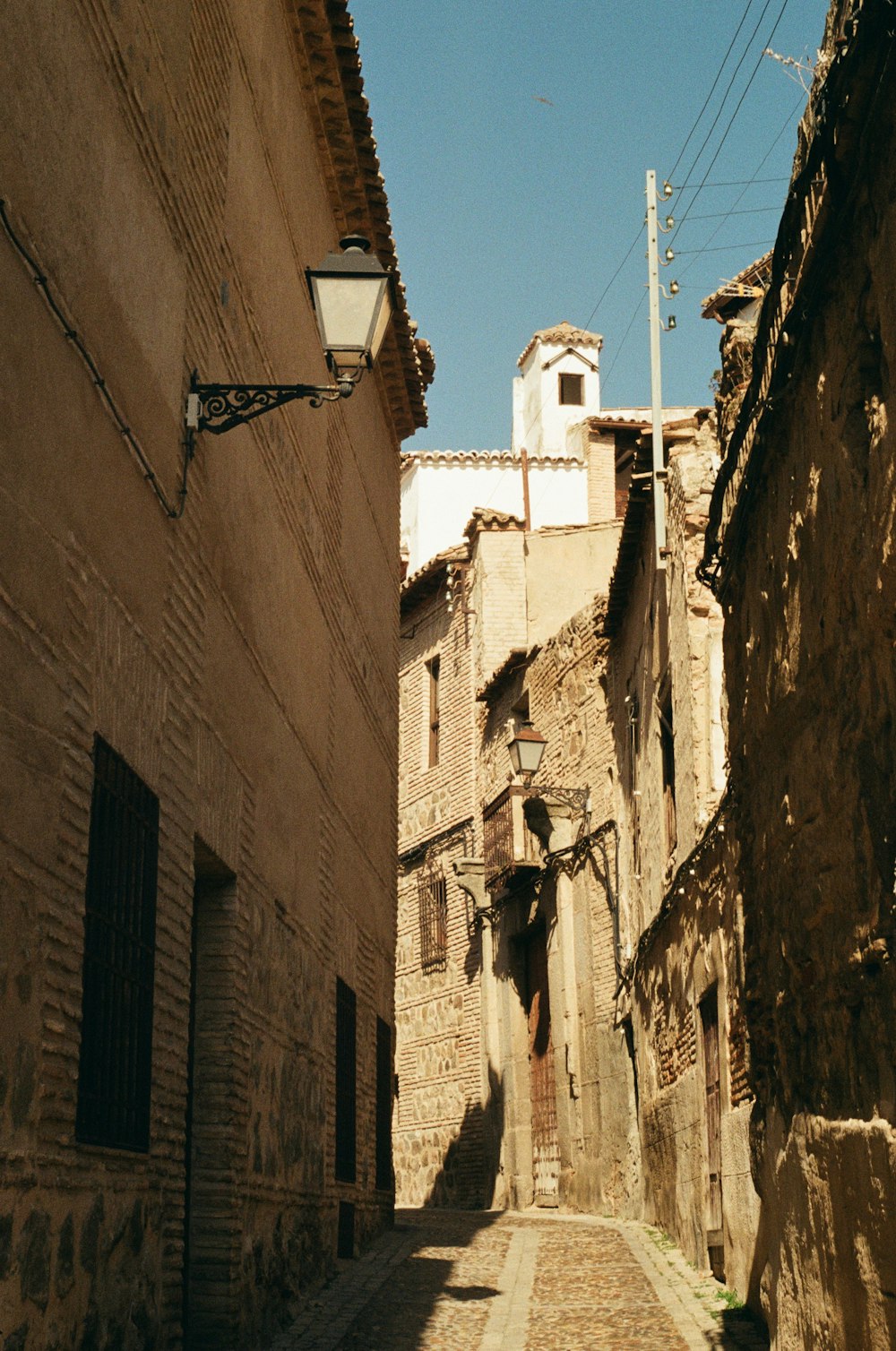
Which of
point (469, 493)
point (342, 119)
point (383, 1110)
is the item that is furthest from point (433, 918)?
point (342, 119)

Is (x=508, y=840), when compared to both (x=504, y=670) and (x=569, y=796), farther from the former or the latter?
(x=504, y=670)

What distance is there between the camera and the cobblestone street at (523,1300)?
788 cm

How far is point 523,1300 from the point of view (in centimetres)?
947

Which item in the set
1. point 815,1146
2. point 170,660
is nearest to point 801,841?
point 815,1146

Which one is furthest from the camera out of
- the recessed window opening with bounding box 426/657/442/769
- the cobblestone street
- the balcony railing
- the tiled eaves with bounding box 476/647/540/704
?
the recessed window opening with bounding box 426/657/442/769

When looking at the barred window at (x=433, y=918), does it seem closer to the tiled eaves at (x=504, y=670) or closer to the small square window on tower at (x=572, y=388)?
the tiled eaves at (x=504, y=670)

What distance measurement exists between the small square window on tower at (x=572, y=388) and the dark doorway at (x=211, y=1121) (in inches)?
1258

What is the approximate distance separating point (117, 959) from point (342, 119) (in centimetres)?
681

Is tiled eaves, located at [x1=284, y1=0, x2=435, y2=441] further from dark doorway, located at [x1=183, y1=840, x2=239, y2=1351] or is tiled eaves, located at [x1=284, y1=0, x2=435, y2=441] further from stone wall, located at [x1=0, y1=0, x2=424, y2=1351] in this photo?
dark doorway, located at [x1=183, y1=840, x2=239, y2=1351]

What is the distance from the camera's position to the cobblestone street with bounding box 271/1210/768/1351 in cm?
788

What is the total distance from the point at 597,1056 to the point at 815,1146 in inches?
449

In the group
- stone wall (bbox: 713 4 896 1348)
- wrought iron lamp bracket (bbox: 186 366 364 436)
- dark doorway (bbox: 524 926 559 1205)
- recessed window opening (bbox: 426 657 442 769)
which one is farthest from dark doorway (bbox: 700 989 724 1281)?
recessed window opening (bbox: 426 657 442 769)

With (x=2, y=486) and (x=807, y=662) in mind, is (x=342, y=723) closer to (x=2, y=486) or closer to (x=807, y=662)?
(x=807, y=662)

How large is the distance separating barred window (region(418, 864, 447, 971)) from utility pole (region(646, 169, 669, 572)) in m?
10.1
